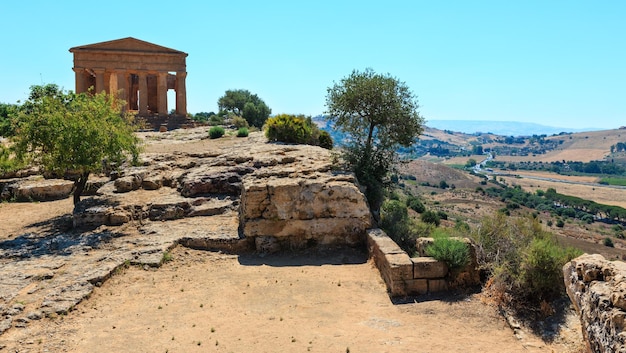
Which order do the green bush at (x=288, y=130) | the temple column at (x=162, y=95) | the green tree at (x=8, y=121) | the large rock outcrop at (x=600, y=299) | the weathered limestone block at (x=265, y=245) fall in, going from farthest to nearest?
1. the temple column at (x=162, y=95)
2. the green bush at (x=288, y=130)
3. the green tree at (x=8, y=121)
4. the weathered limestone block at (x=265, y=245)
5. the large rock outcrop at (x=600, y=299)

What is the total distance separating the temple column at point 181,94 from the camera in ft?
107

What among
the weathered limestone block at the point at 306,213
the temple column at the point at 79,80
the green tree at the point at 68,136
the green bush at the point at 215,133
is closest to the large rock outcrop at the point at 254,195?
the weathered limestone block at the point at 306,213

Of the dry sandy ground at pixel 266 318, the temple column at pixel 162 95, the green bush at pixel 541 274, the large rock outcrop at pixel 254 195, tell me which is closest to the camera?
the dry sandy ground at pixel 266 318

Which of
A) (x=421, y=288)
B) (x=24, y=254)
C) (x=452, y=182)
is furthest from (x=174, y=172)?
(x=452, y=182)

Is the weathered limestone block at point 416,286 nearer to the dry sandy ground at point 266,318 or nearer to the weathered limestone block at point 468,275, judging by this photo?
the dry sandy ground at point 266,318

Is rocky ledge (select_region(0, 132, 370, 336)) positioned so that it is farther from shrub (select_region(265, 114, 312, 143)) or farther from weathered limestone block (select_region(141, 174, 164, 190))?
shrub (select_region(265, 114, 312, 143))

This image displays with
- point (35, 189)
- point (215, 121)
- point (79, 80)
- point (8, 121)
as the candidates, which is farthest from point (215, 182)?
point (215, 121)

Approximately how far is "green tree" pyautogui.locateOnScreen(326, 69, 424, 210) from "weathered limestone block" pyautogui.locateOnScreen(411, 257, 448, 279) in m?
5.14

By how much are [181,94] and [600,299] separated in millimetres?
31470

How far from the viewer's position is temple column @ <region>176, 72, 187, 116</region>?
107ft

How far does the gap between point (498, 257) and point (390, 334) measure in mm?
3356

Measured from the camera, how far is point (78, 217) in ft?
42.6

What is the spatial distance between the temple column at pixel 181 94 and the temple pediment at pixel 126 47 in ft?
6.35

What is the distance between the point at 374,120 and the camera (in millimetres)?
15109
